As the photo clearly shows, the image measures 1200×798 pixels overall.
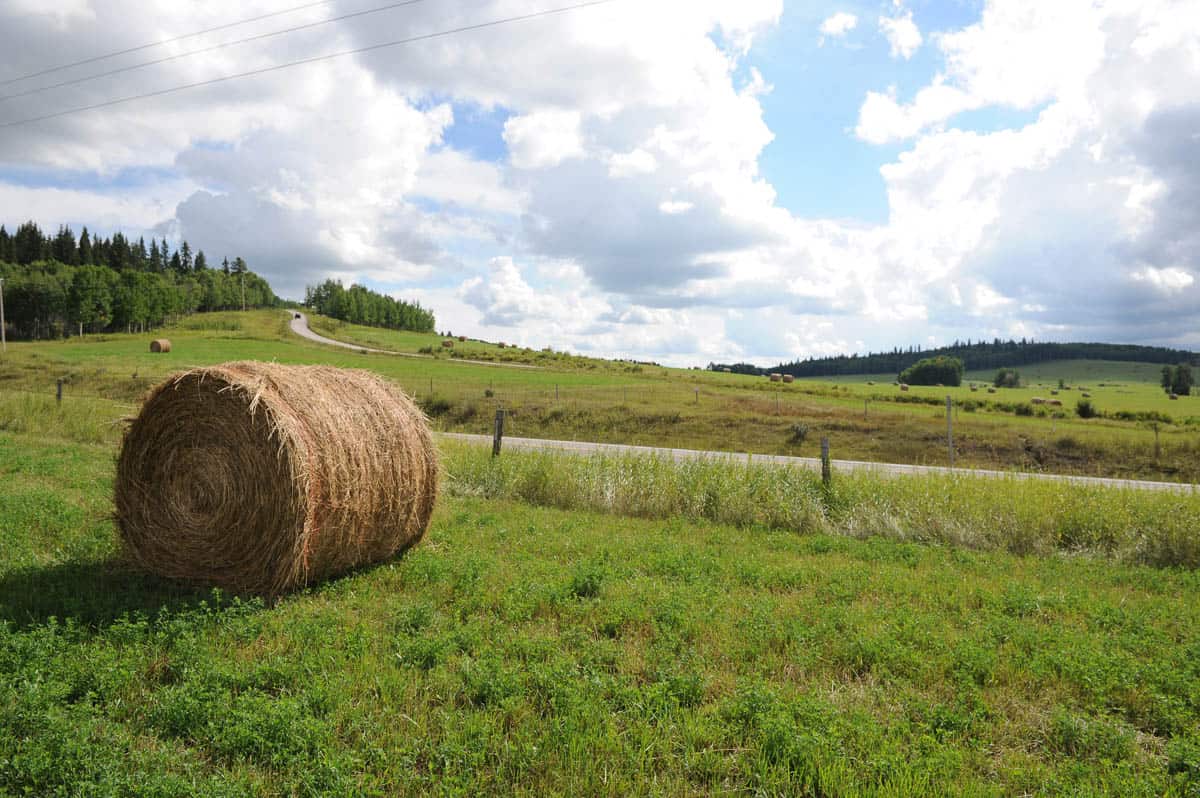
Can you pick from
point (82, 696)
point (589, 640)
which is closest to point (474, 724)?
point (589, 640)

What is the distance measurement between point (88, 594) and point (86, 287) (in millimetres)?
108550

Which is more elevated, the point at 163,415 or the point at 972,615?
the point at 163,415

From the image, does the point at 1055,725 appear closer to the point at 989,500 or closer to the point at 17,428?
the point at 989,500

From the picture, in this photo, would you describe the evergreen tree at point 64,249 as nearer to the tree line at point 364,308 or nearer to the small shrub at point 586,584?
the tree line at point 364,308

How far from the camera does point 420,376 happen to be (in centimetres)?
6025

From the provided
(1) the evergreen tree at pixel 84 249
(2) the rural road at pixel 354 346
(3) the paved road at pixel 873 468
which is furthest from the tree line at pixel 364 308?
(3) the paved road at pixel 873 468

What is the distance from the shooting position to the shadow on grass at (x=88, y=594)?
6.66 metres

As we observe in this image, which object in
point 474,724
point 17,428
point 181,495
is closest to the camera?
point 474,724

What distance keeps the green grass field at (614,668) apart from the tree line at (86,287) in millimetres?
104703

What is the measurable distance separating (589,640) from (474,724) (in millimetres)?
1583

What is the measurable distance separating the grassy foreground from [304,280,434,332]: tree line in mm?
160445

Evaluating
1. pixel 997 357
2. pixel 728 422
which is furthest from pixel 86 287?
pixel 997 357

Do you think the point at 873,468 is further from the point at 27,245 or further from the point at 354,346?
the point at 27,245

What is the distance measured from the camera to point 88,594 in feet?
24.0
